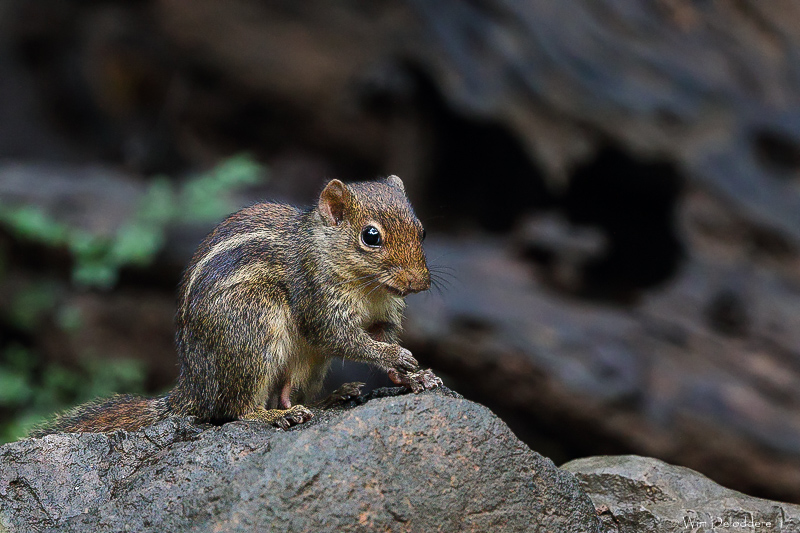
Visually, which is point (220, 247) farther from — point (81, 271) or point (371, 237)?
point (81, 271)

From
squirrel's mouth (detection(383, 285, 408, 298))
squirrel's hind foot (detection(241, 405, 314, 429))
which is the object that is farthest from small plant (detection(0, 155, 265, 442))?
squirrel's hind foot (detection(241, 405, 314, 429))

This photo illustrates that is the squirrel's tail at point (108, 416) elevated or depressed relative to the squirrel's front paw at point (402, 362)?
depressed

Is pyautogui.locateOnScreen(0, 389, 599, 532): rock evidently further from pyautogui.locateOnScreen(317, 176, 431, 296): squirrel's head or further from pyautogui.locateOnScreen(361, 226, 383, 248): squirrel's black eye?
pyautogui.locateOnScreen(361, 226, 383, 248): squirrel's black eye

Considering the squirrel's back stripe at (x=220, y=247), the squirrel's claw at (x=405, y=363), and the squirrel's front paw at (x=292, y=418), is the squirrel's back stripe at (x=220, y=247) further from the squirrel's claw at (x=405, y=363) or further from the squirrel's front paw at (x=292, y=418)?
the squirrel's claw at (x=405, y=363)

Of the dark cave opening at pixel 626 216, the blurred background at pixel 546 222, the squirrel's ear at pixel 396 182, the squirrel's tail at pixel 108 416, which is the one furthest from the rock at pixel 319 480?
the dark cave opening at pixel 626 216

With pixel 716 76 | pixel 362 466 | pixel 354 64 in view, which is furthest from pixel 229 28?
pixel 362 466

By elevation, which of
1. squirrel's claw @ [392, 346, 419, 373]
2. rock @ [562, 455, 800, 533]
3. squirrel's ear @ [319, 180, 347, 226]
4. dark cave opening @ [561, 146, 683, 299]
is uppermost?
dark cave opening @ [561, 146, 683, 299]
